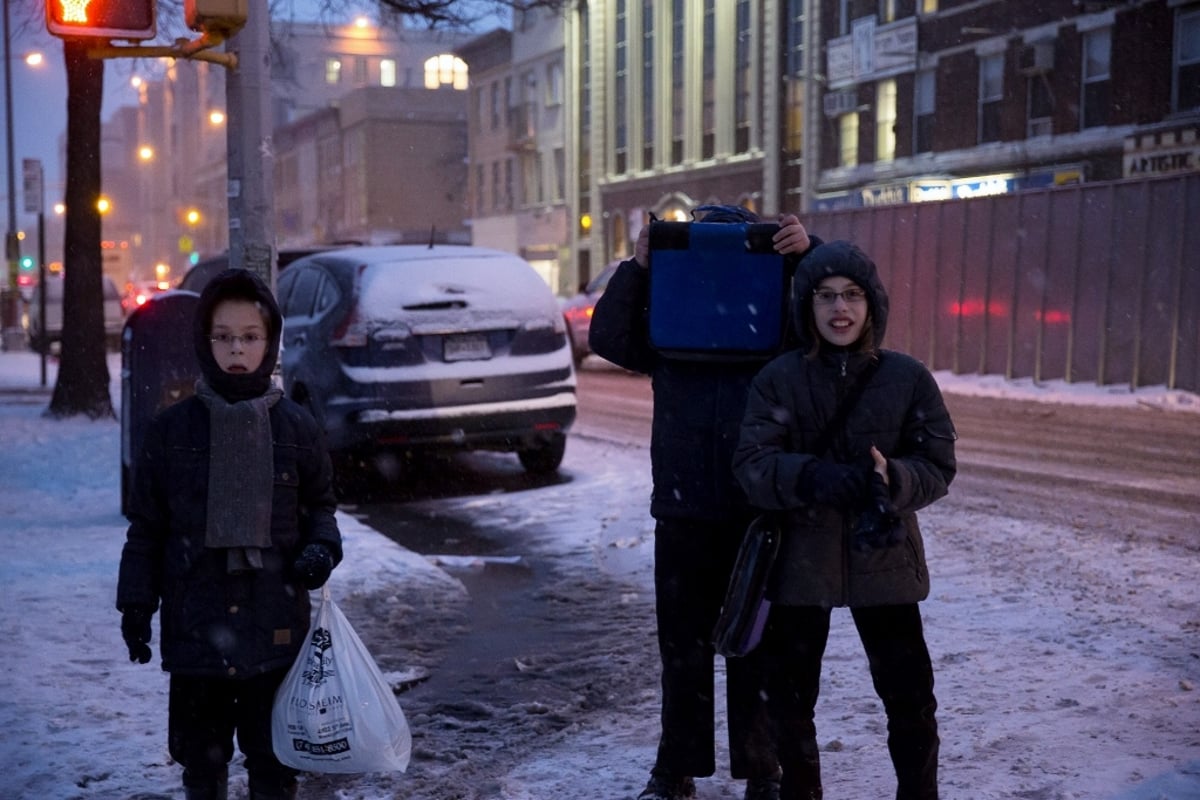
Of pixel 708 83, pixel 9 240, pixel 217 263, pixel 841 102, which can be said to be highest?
pixel 708 83

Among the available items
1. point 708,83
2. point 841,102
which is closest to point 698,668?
point 841,102

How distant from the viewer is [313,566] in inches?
145

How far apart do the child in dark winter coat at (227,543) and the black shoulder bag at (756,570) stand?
1.05m

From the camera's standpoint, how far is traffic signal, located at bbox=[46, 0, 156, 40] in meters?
7.03

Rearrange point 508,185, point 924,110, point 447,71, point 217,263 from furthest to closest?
point 447,71 → point 508,185 → point 924,110 → point 217,263

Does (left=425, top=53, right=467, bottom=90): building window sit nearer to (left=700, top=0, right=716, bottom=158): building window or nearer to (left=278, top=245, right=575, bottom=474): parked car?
(left=700, top=0, right=716, bottom=158): building window

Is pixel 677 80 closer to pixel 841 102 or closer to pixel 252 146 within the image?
pixel 841 102

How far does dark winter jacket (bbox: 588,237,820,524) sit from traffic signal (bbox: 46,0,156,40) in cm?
410

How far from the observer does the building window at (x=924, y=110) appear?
32.1 m

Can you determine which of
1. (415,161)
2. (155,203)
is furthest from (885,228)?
(155,203)

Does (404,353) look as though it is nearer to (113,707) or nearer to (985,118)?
(113,707)

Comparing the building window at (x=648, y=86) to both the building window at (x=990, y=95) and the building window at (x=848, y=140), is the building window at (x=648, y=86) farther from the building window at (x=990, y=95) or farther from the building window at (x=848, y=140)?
the building window at (x=990, y=95)

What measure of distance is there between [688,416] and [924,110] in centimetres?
2991

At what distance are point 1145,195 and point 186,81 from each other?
10250 cm
